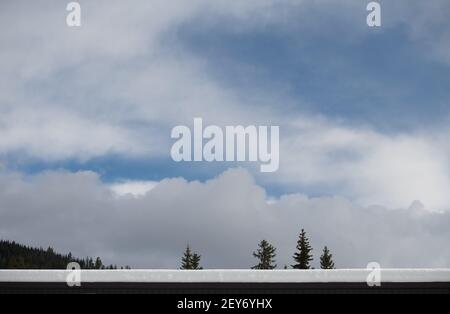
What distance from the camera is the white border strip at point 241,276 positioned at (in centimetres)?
811

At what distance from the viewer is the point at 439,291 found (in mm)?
8047

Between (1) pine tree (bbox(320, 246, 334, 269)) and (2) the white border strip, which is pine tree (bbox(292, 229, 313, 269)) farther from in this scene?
(2) the white border strip

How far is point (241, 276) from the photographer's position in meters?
8.13

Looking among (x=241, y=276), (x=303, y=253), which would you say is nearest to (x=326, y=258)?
(x=303, y=253)

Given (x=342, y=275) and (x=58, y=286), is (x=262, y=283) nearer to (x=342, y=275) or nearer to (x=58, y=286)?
(x=342, y=275)

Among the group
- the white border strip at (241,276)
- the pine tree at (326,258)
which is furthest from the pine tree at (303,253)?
the white border strip at (241,276)

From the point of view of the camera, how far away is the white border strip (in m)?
8.11

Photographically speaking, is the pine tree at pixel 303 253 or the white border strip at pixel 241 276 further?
the pine tree at pixel 303 253

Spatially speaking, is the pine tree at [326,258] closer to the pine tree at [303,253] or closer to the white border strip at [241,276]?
the pine tree at [303,253]

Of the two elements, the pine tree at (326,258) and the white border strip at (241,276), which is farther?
the pine tree at (326,258)

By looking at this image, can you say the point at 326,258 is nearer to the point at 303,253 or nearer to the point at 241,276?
the point at 303,253
